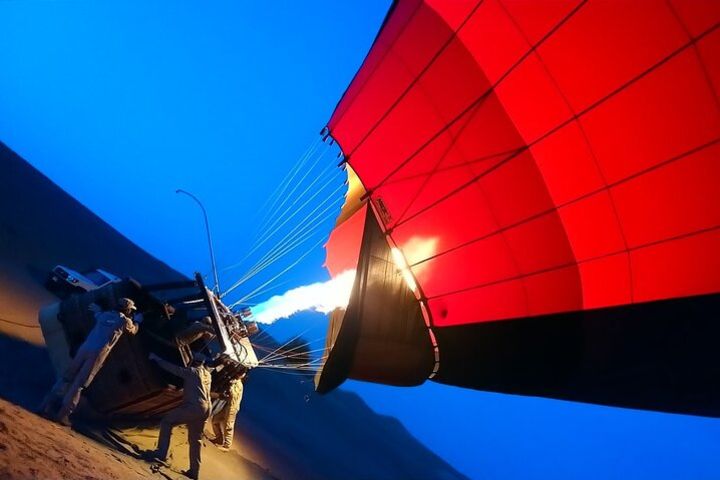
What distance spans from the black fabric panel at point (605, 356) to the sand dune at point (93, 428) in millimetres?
3488

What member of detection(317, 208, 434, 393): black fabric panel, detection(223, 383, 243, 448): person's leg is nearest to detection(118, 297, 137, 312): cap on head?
detection(223, 383, 243, 448): person's leg

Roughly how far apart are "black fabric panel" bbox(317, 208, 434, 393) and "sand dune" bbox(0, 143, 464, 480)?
74.9 inches

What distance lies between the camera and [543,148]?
6.23 metres

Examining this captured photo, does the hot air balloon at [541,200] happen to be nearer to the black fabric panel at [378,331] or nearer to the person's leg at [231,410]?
the black fabric panel at [378,331]

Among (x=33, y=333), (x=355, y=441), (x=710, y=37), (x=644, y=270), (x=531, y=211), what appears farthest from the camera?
(x=355, y=441)

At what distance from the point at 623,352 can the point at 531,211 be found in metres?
2.46

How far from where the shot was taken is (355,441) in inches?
1201

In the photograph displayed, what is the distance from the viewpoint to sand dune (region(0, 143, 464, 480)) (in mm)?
5098

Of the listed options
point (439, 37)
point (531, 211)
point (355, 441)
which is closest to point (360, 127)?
point (439, 37)

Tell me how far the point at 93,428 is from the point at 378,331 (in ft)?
14.0

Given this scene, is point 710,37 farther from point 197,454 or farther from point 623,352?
point 197,454

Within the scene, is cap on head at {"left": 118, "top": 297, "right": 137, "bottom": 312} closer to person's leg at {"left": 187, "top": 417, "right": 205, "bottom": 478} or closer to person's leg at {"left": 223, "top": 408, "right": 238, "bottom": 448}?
person's leg at {"left": 187, "top": 417, "right": 205, "bottom": 478}

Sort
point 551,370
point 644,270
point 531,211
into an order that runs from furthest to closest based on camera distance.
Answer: point 551,370 < point 531,211 < point 644,270

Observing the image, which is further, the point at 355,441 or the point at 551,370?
the point at 355,441
